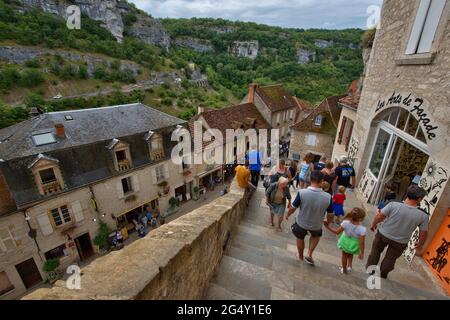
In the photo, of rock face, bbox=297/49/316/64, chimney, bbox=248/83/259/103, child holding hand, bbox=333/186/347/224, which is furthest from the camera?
rock face, bbox=297/49/316/64

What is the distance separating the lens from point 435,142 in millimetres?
4031

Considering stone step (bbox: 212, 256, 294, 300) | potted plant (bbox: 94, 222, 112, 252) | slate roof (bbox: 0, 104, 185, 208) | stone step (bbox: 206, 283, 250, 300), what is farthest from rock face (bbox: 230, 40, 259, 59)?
stone step (bbox: 206, 283, 250, 300)

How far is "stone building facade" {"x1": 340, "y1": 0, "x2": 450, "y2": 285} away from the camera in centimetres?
390

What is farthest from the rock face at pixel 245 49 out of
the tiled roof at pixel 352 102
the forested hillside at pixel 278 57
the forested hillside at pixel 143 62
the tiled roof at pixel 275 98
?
the tiled roof at pixel 352 102

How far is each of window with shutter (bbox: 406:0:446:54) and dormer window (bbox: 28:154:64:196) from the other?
42.4 ft

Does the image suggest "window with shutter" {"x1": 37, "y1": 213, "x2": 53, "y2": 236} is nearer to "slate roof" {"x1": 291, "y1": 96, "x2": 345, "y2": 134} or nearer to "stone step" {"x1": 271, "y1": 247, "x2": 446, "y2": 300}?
"stone step" {"x1": 271, "y1": 247, "x2": 446, "y2": 300}

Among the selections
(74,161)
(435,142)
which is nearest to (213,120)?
(74,161)

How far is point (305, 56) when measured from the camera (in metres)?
70.8

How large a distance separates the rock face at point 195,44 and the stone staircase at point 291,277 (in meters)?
94.2

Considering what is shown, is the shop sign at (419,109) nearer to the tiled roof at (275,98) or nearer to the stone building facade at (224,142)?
the stone building facade at (224,142)

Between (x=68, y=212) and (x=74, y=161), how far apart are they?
8.13 ft

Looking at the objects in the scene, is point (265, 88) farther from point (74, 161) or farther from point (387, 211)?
point (387, 211)

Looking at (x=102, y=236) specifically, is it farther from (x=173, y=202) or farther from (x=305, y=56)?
(x=305, y=56)

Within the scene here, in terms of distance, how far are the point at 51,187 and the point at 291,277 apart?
35.5ft
